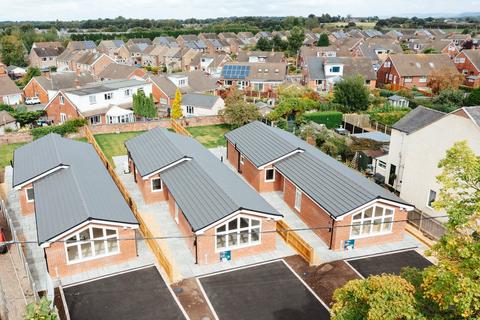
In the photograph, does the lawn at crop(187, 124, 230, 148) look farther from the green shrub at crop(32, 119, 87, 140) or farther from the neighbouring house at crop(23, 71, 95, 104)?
the neighbouring house at crop(23, 71, 95, 104)

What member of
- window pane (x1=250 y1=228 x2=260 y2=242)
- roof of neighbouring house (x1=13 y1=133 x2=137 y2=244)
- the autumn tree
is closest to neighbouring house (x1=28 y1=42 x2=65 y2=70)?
roof of neighbouring house (x1=13 y1=133 x2=137 y2=244)

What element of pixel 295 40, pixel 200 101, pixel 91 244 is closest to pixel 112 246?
pixel 91 244

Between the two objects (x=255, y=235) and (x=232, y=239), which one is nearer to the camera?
(x=232, y=239)

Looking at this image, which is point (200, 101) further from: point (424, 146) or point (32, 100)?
point (424, 146)

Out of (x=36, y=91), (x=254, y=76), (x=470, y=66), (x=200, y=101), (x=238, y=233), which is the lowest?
(x=238, y=233)

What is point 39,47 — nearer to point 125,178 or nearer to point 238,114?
point 238,114

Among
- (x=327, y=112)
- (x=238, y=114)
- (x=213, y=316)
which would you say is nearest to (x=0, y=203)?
(x=213, y=316)
